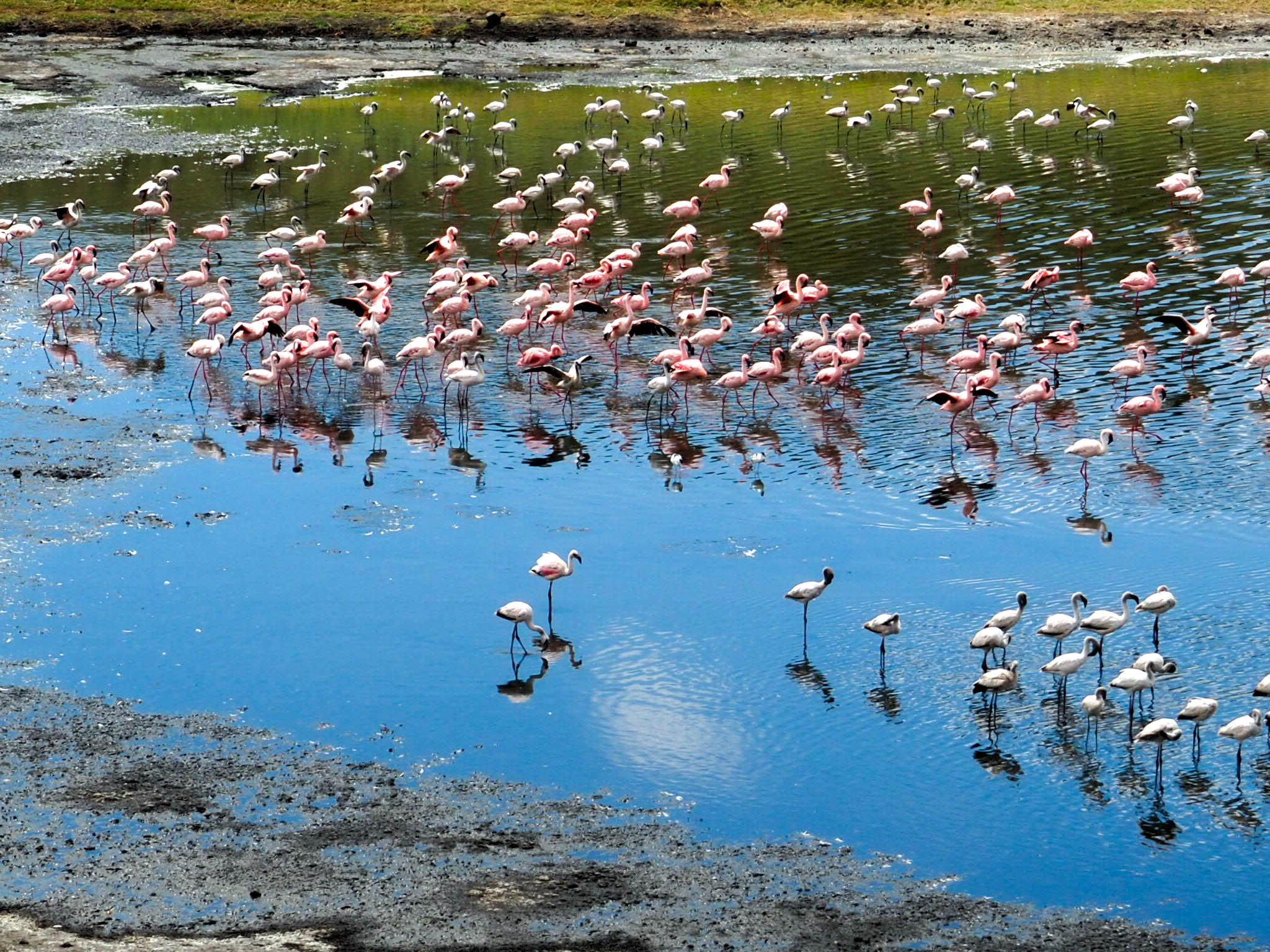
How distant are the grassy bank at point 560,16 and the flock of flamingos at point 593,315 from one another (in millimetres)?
19771

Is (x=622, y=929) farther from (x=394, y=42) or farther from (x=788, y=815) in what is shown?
(x=394, y=42)

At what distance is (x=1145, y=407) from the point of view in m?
19.8

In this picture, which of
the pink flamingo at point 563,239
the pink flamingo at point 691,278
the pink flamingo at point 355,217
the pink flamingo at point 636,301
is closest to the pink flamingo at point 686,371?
the pink flamingo at point 636,301

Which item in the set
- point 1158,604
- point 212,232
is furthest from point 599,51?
point 1158,604

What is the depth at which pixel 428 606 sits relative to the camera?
1549 centimetres

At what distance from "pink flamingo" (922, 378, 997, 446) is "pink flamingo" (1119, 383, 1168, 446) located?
168 cm

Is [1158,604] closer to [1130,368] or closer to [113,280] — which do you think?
[1130,368]

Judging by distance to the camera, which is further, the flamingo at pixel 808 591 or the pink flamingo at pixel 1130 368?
the pink flamingo at pixel 1130 368

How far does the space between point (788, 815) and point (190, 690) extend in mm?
5299

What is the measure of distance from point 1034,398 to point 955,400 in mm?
1261

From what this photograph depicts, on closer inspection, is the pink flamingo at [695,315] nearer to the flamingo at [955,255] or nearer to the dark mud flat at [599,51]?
the flamingo at [955,255]

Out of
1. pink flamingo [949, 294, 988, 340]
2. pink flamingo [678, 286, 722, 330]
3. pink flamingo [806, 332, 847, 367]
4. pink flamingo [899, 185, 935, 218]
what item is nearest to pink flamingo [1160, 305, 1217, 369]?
pink flamingo [949, 294, 988, 340]

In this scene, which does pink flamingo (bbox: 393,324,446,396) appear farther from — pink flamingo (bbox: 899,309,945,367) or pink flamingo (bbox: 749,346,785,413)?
pink flamingo (bbox: 899,309,945,367)

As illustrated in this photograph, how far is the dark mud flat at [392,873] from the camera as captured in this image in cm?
1009
